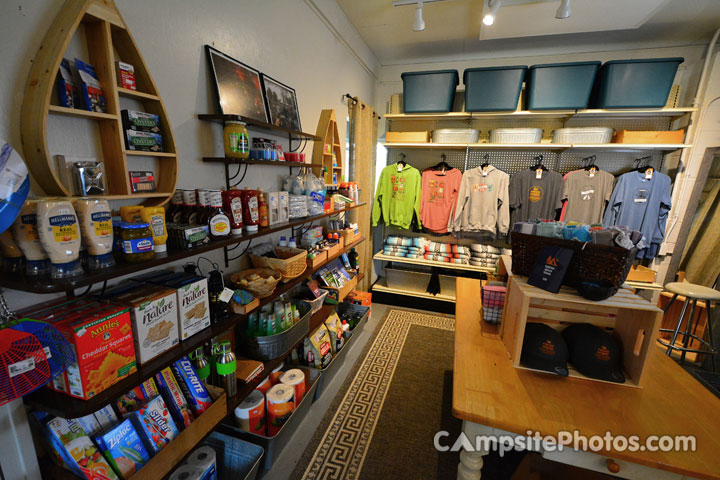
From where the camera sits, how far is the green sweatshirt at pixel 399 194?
369 cm

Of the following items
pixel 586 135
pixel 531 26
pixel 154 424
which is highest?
pixel 531 26

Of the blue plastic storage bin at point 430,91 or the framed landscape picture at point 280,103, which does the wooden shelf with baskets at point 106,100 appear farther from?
the blue plastic storage bin at point 430,91

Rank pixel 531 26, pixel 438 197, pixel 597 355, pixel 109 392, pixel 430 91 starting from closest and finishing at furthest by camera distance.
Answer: pixel 109 392 → pixel 597 355 → pixel 531 26 → pixel 430 91 → pixel 438 197

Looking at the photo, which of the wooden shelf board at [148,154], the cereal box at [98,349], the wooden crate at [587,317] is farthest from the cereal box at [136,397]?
the wooden crate at [587,317]

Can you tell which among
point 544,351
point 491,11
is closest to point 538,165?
point 491,11

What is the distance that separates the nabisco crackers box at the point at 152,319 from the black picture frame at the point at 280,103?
1.20 metres

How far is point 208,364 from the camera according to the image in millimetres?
1333

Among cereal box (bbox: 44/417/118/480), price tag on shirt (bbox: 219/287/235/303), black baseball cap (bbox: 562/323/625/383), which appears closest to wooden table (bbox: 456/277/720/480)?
black baseball cap (bbox: 562/323/625/383)

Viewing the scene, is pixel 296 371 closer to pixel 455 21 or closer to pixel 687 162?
Answer: pixel 455 21

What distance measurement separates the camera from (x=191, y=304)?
1.16 meters

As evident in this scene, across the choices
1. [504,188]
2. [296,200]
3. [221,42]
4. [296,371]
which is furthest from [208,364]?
[504,188]

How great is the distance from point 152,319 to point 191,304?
164mm

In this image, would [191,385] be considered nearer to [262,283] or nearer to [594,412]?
[262,283]

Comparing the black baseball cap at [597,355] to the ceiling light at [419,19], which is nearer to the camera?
the black baseball cap at [597,355]
